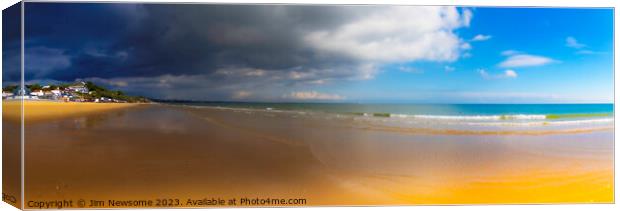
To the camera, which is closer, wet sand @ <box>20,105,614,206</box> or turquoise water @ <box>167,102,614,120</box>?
wet sand @ <box>20,105,614,206</box>

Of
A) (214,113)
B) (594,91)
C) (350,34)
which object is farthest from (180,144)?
(594,91)

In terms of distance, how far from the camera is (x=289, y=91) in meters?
3.91

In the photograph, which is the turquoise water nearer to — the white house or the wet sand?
the wet sand

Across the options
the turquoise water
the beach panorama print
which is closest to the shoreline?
the beach panorama print

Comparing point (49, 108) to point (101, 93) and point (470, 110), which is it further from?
point (470, 110)

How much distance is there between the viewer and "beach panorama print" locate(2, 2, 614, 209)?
3.38 metres

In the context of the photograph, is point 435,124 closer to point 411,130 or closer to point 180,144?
point 411,130

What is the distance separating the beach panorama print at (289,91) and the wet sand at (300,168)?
0.01 metres

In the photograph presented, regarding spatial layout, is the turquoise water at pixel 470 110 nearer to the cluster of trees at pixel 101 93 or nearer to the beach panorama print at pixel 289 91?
the beach panorama print at pixel 289 91

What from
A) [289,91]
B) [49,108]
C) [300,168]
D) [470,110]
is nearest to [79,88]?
[49,108]

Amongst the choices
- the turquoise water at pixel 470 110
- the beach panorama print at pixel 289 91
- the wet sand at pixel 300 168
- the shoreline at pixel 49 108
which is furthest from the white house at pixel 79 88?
the turquoise water at pixel 470 110

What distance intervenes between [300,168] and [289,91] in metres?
0.79

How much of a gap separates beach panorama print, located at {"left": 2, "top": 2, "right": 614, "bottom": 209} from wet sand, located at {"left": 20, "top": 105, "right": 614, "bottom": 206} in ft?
0.04

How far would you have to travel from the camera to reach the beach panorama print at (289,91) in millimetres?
3383
